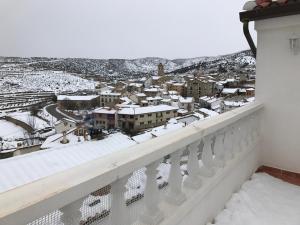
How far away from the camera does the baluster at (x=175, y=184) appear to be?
4.91ft

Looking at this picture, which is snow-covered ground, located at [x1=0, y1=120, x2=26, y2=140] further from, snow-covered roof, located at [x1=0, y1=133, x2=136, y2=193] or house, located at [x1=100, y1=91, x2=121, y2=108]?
snow-covered roof, located at [x1=0, y1=133, x2=136, y2=193]

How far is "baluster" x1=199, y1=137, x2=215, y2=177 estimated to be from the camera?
1.92 meters

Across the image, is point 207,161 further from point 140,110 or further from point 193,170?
point 140,110

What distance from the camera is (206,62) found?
85000 mm

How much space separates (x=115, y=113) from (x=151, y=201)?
31863mm

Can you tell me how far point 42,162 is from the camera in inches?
362

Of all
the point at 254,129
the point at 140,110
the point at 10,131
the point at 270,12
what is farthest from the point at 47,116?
the point at 270,12

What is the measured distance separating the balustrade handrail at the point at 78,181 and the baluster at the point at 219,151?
70 cm

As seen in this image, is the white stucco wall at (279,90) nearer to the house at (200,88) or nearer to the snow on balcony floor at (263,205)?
the snow on balcony floor at (263,205)

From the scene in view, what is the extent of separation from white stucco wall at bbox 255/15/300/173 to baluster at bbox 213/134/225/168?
116cm

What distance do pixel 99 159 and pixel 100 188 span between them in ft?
0.45

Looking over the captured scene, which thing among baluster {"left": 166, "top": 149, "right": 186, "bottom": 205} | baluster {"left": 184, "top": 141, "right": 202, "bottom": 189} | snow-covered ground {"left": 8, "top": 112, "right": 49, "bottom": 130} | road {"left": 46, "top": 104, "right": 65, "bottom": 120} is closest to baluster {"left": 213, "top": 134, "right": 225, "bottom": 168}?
baluster {"left": 184, "top": 141, "right": 202, "bottom": 189}

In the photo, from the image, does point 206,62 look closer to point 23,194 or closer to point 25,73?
point 25,73

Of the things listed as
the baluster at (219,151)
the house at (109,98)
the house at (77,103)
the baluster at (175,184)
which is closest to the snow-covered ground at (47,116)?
the house at (77,103)
